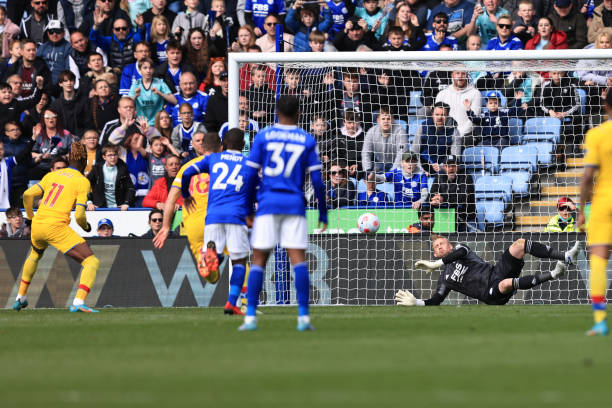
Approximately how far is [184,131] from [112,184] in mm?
1836

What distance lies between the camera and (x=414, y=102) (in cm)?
1895

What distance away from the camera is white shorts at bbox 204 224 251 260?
1294 centimetres

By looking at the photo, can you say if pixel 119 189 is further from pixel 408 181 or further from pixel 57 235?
pixel 408 181

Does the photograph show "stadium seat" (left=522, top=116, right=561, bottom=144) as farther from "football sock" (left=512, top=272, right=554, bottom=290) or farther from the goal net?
"football sock" (left=512, top=272, right=554, bottom=290)

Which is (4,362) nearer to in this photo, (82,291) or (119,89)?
(82,291)

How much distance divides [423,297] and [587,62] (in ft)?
15.5

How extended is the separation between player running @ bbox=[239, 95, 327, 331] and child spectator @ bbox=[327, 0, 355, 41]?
38.3ft

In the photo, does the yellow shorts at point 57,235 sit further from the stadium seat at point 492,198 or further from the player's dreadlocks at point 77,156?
the stadium seat at point 492,198

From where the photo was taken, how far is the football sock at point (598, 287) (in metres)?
9.27

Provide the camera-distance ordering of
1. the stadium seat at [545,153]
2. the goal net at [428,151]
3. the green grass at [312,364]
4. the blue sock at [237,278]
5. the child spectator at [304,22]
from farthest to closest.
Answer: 1. the child spectator at [304,22]
2. the stadium seat at [545,153]
3. the goal net at [428,151]
4. the blue sock at [237,278]
5. the green grass at [312,364]

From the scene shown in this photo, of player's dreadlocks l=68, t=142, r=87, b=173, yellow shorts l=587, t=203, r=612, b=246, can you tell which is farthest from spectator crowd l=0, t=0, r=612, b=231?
yellow shorts l=587, t=203, r=612, b=246

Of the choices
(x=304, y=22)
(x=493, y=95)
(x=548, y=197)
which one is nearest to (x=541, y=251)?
(x=548, y=197)

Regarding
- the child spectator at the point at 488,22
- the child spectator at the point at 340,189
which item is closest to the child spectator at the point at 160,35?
the child spectator at the point at 340,189

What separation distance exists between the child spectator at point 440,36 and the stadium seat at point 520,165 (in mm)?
3309
